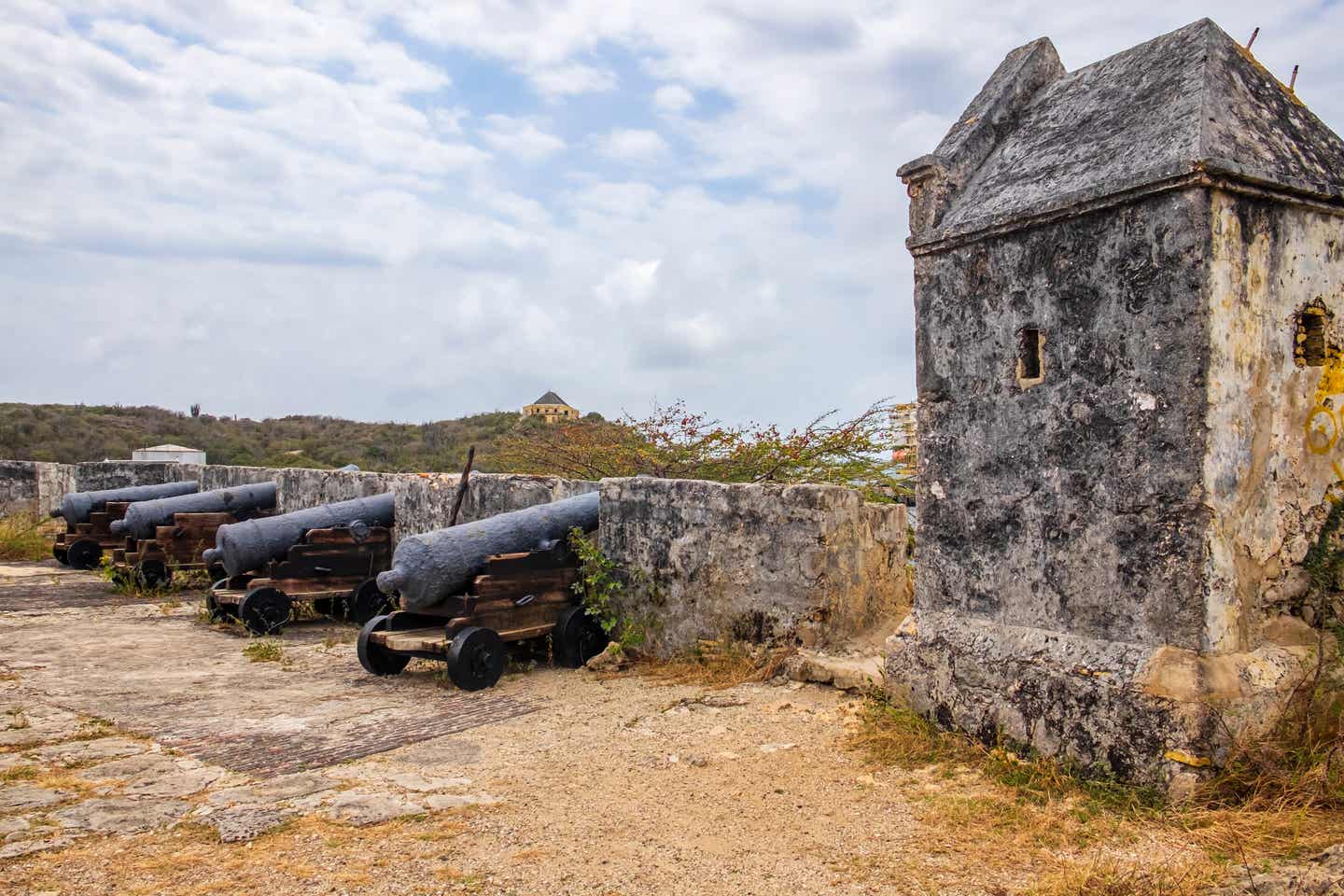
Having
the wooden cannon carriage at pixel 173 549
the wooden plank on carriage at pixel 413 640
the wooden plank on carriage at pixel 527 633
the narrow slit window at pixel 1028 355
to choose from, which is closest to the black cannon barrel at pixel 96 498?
the wooden cannon carriage at pixel 173 549

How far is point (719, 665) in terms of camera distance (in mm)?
6578

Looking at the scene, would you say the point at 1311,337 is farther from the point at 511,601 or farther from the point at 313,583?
the point at 313,583

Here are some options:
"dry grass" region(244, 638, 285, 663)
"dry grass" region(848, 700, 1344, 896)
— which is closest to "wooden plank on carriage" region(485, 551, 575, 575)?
"dry grass" region(244, 638, 285, 663)

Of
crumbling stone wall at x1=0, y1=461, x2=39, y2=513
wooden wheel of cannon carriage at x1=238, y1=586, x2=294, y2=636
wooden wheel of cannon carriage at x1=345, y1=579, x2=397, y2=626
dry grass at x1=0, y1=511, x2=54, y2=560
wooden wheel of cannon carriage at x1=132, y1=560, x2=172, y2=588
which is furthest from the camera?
crumbling stone wall at x1=0, y1=461, x2=39, y2=513

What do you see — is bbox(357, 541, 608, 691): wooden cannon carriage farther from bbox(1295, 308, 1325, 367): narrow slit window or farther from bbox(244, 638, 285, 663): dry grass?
bbox(1295, 308, 1325, 367): narrow slit window

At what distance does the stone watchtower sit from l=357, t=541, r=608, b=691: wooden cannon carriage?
289 cm

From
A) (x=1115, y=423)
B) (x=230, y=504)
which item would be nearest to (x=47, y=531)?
(x=230, y=504)

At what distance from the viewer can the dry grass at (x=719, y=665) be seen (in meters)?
6.29

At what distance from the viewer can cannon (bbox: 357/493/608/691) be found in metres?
6.62

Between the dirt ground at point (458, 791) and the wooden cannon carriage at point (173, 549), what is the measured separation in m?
4.27

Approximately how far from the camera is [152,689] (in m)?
6.60

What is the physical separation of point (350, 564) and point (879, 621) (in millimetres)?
5199

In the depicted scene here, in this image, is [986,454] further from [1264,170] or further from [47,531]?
[47,531]

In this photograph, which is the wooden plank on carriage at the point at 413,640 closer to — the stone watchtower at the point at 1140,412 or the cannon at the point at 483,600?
the cannon at the point at 483,600
